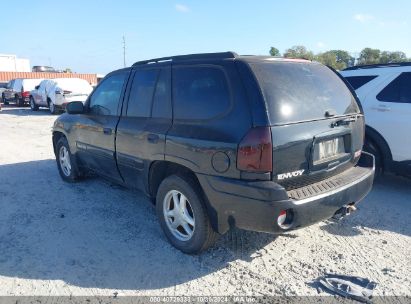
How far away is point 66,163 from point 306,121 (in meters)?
4.26

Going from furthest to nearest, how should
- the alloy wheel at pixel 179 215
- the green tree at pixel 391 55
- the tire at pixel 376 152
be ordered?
1. the green tree at pixel 391 55
2. the tire at pixel 376 152
3. the alloy wheel at pixel 179 215

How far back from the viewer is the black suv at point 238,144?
2.82 meters

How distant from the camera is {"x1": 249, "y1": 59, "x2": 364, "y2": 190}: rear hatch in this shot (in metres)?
2.86

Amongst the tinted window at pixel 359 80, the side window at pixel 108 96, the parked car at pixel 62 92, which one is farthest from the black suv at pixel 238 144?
the parked car at pixel 62 92

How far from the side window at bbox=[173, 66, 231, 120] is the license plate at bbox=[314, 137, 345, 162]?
0.91 m

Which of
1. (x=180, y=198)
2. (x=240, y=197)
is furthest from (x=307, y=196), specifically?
(x=180, y=198)

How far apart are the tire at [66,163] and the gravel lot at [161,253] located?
1.94ft

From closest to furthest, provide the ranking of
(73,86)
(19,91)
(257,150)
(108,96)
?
(257,150), (108,96), (73,86), (19,91)

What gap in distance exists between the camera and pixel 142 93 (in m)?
3.97

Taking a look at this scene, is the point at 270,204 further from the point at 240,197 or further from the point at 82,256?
the point at 82,256

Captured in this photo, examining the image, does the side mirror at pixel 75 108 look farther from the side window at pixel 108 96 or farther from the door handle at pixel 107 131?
the door handle at pixel 107 131

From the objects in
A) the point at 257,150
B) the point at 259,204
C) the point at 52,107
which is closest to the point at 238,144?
the point at 257,150

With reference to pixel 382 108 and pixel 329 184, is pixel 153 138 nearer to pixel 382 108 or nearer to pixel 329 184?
pixel 329 184

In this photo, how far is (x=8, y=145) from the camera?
9.32 metres
